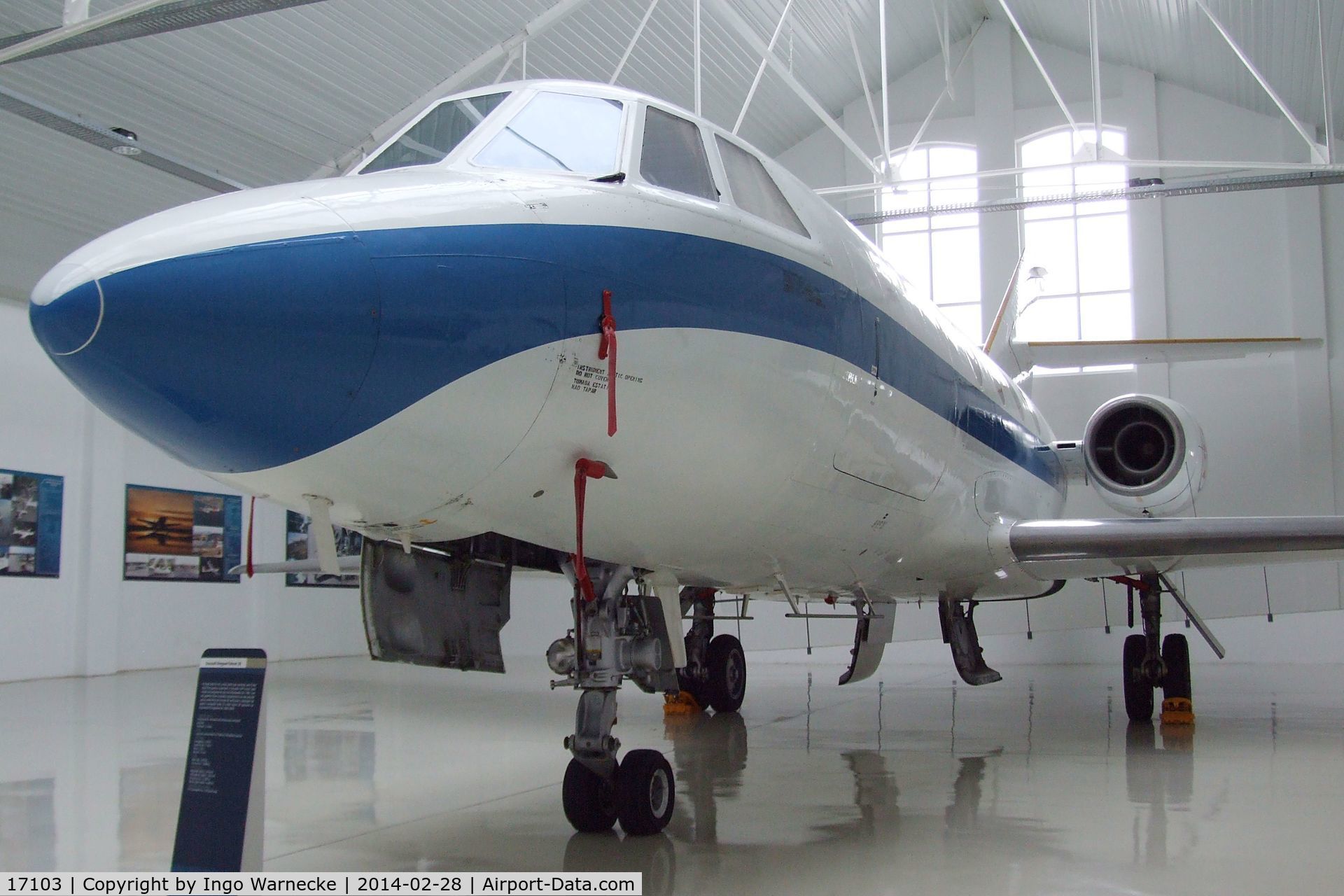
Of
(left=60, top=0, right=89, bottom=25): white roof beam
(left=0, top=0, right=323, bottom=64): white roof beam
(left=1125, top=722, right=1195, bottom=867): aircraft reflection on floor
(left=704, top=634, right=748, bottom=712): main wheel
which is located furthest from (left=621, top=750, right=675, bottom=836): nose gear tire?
(left=60, top=0, right=89, bottom=25): white roof beam

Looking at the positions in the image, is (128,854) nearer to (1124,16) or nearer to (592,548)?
(592,548)

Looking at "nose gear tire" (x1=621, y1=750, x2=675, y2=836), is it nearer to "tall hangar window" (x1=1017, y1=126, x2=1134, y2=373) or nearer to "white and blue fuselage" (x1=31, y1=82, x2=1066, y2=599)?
"white and blue fuselage" (x1=31, y1=82, x2=1066, y2=599)

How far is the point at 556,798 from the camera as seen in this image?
6.34 meters

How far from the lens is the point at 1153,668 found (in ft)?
33.6

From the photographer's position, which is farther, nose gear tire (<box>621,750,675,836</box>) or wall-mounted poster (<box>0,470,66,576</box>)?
wall-mounted poster (<box>0,470,66,576</box>)

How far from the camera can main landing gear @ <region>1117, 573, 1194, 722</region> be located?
33.5ft

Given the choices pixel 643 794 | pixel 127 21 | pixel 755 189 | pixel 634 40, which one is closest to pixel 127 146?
pixel 127 21

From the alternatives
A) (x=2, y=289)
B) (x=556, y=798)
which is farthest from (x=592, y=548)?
(x=2, y=289)

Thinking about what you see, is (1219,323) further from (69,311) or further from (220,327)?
(69,311)

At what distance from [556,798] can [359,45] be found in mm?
9969

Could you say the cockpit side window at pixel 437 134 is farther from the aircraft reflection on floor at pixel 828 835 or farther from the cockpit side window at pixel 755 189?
the aircraft reflection on floor at pixel 828 835

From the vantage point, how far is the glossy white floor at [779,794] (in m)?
4.61
